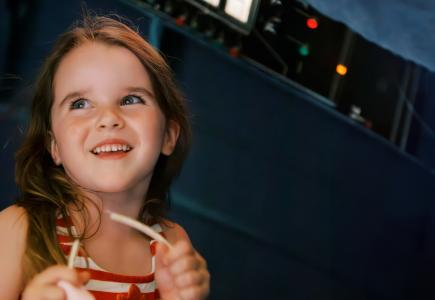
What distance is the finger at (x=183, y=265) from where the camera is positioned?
71 centimetres

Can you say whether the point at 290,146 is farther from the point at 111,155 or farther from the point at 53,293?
the point at 53,293

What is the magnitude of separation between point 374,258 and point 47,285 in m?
0.84

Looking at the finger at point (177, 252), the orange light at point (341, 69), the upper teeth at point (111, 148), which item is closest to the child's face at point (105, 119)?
the upper teeth at point (111, 148)

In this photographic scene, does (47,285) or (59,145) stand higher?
(59,145)

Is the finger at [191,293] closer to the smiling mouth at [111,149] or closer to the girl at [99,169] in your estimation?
the girl at [99,169]

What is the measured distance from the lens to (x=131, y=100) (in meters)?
0.82

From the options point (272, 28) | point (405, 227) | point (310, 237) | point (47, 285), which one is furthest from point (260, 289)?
point (47, 285)

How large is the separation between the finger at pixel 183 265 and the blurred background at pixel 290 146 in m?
0.48

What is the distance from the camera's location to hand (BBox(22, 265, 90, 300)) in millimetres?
611


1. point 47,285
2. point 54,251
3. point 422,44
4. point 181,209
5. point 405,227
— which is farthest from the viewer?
point 405,227

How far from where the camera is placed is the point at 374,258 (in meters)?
1.36

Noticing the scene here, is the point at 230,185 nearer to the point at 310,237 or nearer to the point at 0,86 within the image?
the point at 310,237

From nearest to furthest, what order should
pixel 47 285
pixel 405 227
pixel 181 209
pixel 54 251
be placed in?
pixel 47 285, pixel 54 251, pixel 181 209, pixel 405 227

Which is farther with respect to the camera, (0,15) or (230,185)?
(230,185)
